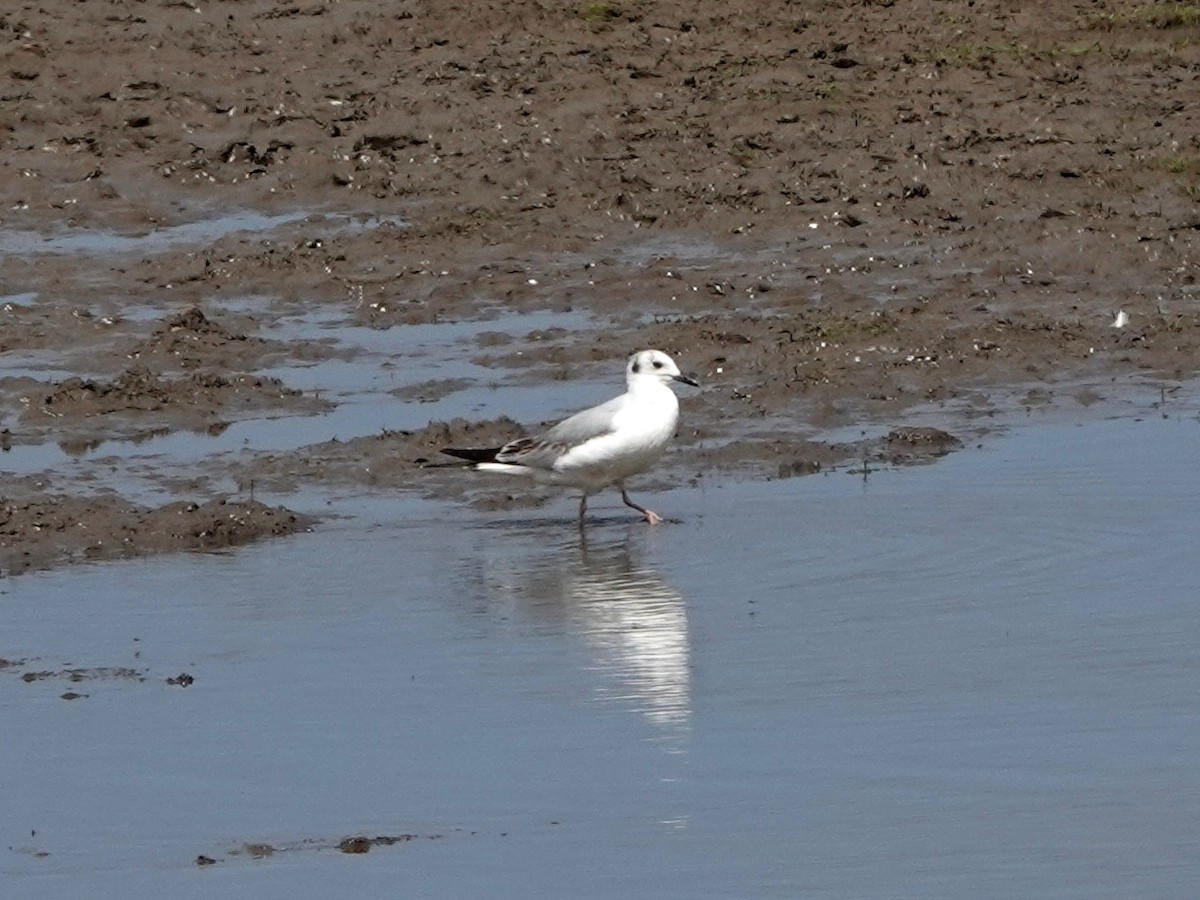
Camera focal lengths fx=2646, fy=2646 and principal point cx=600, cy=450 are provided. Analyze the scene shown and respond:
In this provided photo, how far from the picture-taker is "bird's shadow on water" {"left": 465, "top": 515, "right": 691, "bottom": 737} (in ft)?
28.4

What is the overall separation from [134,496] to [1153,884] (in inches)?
258

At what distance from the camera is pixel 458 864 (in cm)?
695

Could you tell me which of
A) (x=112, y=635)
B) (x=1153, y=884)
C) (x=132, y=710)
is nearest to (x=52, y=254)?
(x=112, y=635)

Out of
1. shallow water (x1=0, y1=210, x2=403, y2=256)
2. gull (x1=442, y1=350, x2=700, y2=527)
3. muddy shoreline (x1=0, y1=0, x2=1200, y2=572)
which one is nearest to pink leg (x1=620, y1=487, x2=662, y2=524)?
gull (x1=442, y1=350, x2=700, y2=527)

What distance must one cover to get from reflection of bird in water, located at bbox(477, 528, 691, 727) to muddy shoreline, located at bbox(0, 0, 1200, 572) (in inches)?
53.7

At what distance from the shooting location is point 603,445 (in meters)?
11.7

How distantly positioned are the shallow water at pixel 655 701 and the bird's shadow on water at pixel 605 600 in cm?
3

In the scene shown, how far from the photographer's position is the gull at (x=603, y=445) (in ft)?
38.7

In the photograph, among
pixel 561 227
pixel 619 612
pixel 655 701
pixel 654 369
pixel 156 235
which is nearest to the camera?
pixel 655 701

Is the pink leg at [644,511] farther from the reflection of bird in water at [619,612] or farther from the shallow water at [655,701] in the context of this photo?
the reflection of bird in water at [619,612]

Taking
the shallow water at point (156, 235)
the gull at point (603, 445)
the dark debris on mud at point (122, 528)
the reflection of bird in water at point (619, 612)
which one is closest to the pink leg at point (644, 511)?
the gull at point (603, 445)

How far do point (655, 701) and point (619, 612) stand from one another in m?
1.47

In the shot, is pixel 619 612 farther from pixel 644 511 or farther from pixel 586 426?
pixel 586 426

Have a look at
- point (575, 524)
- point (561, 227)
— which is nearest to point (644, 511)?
point (575, 524)
